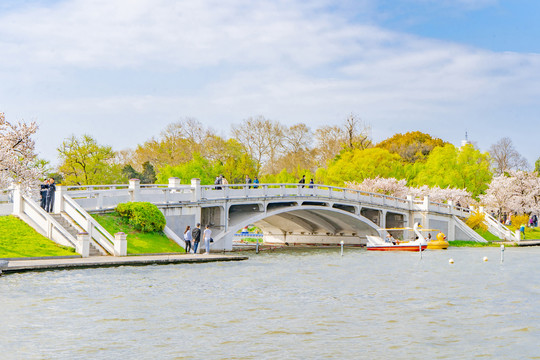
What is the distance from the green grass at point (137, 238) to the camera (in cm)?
3441

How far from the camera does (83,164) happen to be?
62031mm

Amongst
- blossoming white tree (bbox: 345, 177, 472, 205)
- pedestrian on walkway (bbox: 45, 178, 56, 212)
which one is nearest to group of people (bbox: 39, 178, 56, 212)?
pedestrian on walkway (bbox: 45, 178, 56, 212)

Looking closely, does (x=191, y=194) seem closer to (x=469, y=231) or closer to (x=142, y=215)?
(x=142, y=215)

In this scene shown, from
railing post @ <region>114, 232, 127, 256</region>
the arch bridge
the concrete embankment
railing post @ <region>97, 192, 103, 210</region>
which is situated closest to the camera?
the concrete embankment

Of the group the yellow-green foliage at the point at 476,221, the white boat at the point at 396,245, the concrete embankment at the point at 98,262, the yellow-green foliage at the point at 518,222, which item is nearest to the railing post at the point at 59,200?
the concrete embankment at the point at 98,262

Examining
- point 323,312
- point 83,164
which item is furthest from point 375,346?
point 83,164

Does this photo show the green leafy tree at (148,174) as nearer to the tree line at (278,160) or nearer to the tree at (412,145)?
the tree line at (278,160)

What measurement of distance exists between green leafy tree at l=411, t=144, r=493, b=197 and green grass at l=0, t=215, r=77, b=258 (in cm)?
5214

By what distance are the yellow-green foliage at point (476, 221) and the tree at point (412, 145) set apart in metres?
24.4

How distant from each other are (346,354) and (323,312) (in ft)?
17.6

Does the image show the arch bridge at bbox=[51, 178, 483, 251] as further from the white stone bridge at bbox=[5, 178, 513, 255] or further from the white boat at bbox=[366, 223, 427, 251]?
the white boat at bbox=[366, 223, 427, 251]

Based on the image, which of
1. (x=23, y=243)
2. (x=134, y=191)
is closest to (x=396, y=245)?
(x=134, y=191)

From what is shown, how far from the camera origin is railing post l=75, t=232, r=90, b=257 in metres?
30.7

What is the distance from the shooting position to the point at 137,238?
35.3m
